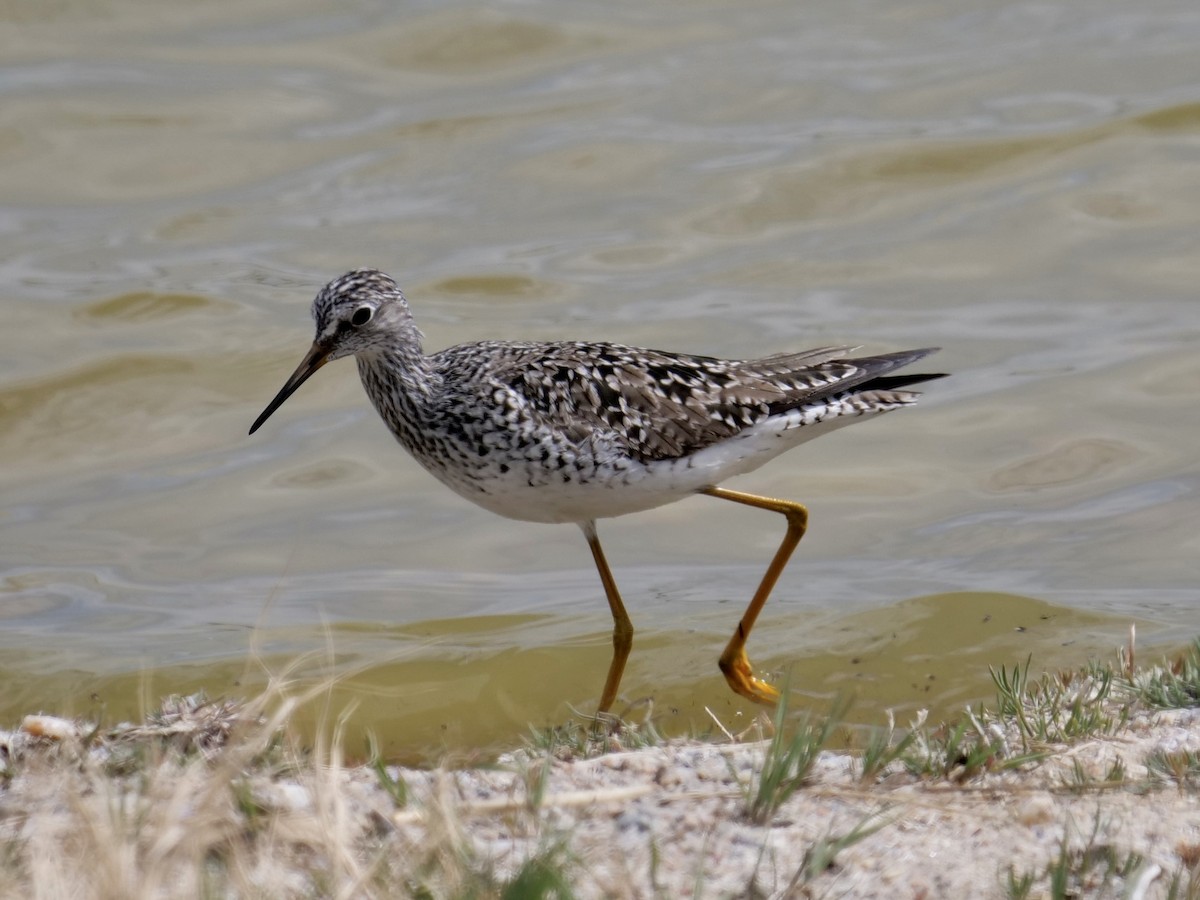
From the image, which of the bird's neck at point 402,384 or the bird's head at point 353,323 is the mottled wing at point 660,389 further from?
the bird's head at point 353,323

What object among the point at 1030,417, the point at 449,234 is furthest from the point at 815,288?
the point at 449,234

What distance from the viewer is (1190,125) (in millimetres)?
12781

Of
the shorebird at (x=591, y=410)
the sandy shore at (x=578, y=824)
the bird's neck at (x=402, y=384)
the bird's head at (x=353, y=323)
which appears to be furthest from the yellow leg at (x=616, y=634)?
the sandy shore at (x=578, y=824)

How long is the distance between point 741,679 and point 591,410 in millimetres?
1457

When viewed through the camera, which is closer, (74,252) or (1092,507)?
(1092,507)

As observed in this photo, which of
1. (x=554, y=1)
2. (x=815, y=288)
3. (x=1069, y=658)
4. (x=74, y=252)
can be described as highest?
(x=554, y=1)

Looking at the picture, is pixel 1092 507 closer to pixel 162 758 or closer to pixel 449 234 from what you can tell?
pixel 449 234

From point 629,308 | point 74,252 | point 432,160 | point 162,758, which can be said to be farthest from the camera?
point 432,160

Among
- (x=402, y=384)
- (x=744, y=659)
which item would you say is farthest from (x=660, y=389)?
(x=744, y=659)

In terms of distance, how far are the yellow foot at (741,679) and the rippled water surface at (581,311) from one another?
19cm

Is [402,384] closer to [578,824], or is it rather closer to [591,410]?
[591,410]

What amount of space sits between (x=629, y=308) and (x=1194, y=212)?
4451 mm

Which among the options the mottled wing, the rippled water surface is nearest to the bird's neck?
the mottled wing

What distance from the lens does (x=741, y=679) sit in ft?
23.1
